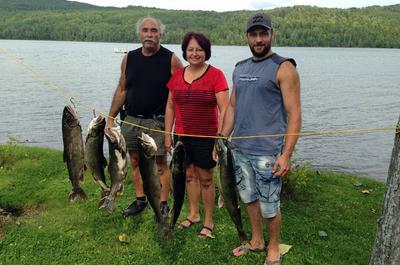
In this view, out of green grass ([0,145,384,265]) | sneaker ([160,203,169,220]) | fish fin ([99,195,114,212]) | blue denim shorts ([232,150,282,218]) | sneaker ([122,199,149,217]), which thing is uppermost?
blue denim shorts ([232,150,282,218])

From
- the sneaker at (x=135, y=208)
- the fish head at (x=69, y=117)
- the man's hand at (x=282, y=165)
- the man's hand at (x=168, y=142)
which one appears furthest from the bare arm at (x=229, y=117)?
the sneaker at (x=135, y=208)

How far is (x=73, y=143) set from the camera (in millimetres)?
5070

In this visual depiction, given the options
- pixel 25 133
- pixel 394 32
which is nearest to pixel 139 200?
pixel 25 133

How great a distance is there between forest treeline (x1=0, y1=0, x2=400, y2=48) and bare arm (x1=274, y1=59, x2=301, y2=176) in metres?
136

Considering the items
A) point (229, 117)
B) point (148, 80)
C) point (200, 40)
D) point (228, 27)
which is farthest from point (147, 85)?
point (228, 27)

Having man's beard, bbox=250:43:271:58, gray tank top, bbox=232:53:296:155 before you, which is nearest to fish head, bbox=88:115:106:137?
gray tank top, bbox=232:53:296:155

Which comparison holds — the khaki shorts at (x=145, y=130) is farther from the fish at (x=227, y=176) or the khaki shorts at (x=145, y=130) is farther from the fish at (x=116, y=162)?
the fish at (x=227, y=176)

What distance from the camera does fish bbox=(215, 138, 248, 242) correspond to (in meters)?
5.23

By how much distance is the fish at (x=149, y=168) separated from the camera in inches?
202

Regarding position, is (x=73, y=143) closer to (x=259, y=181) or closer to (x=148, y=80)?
(x=148, y=80)

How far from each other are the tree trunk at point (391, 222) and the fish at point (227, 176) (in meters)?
1.81

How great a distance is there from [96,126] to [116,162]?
587 millimetres

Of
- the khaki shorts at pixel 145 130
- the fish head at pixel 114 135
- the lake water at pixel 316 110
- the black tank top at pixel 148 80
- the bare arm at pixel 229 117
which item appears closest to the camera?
the fish head at pixel 114 135

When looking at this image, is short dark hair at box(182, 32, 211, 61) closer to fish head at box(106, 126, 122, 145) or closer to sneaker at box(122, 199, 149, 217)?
fish head at box(106, 126, 122, 145)
